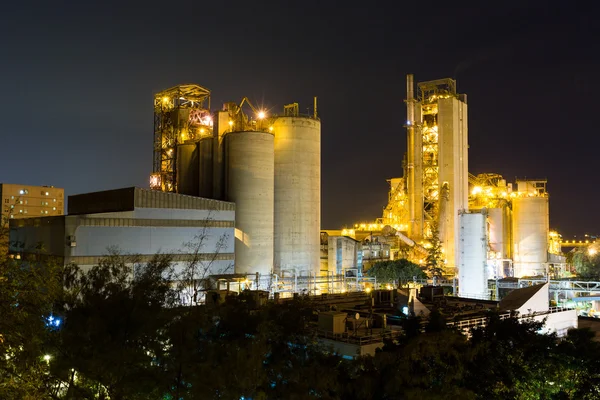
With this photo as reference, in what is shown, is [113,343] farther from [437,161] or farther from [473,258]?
[437,161]

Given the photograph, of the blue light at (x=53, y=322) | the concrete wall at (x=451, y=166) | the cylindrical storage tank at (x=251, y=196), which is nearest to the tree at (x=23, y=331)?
the blue light at (x=53, y=322)

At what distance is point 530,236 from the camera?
3767 inches

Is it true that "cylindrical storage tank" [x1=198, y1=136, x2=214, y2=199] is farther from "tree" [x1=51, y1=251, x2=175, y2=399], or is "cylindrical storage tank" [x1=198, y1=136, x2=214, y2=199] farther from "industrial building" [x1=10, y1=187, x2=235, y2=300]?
"tree" [x1=51, y1=251, x2=175, y2=399]

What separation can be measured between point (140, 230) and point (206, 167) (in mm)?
19036

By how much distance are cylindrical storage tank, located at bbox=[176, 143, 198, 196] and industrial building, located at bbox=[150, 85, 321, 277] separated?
13 cm

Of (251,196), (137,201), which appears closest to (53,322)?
(137,201)

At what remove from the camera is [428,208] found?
292 feet

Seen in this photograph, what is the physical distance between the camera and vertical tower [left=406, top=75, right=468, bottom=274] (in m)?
81.6

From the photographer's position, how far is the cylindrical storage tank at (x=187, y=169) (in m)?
73.2

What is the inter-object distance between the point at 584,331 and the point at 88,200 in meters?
52.1

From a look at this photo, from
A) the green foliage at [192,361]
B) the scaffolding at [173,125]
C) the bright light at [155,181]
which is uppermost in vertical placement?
the scaffolding at [173,125]

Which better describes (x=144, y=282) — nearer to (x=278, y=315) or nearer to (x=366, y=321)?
(x=278, y=315)

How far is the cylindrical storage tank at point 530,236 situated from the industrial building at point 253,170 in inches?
1733

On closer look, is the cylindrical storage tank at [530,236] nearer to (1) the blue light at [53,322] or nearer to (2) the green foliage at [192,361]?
(2) the green foliage at [192,361]
